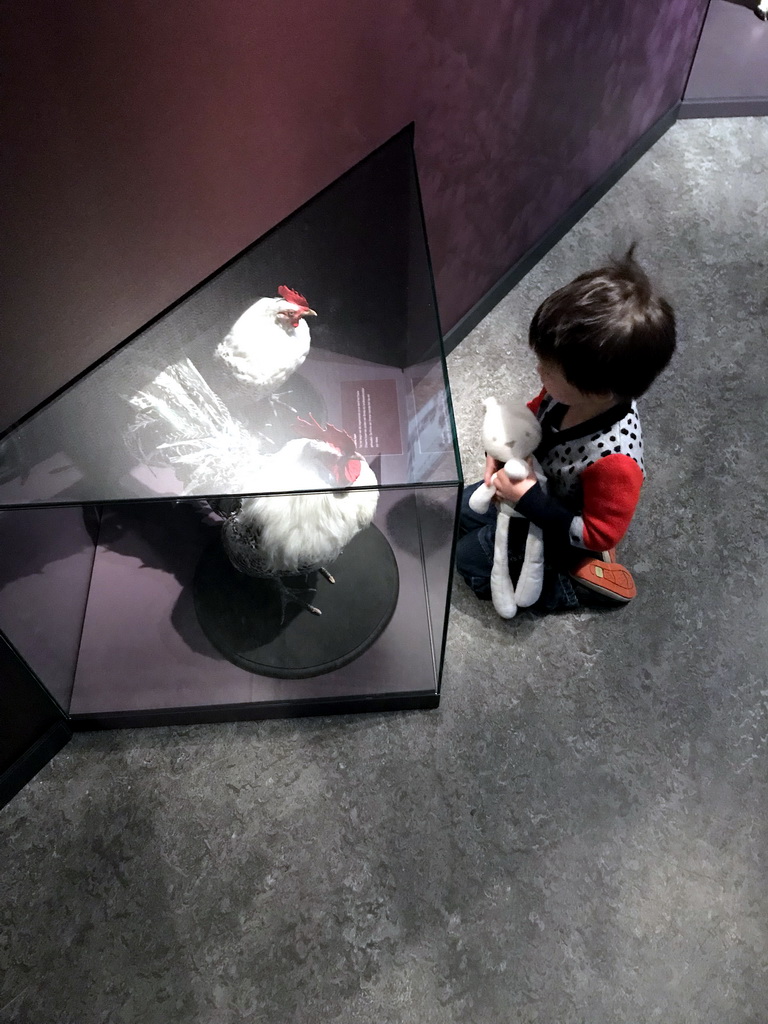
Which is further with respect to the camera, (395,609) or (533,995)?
(395,609)

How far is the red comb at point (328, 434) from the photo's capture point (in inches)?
49.6

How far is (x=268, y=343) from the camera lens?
54.5 inches

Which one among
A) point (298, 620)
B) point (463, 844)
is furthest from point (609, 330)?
point (463, 844)

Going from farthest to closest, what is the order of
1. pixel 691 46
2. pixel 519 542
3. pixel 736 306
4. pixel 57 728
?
pixel 691 46, pixel 736 306, pixel 519 542, pixel 57 728

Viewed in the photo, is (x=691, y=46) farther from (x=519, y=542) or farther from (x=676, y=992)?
(x=676, y=992)

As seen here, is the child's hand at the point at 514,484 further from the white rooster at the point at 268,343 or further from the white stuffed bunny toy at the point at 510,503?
the white rooster at the point at 268,343

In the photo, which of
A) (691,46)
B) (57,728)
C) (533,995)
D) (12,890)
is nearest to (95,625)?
(57,728)

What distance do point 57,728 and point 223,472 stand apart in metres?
0.82

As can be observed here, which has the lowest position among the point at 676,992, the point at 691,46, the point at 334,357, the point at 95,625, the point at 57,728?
the point at 676,992

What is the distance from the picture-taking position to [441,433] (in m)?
1.24

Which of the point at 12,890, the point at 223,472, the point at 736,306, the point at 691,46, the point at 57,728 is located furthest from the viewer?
the point at 691,46

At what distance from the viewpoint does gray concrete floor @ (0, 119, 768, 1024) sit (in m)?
1.51

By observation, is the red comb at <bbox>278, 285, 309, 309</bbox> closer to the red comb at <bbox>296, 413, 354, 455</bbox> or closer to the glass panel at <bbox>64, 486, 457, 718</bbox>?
the red comb at <bbox>296, 413, 354, 455</bbox>

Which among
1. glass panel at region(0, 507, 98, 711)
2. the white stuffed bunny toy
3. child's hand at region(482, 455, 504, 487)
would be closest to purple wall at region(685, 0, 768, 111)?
the white stuffed bunny toy
